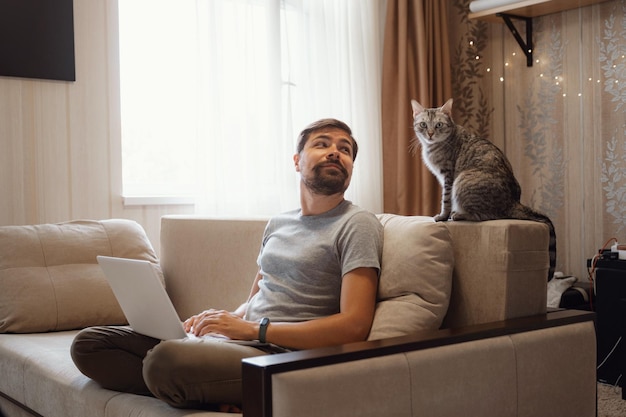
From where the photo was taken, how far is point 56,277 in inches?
110

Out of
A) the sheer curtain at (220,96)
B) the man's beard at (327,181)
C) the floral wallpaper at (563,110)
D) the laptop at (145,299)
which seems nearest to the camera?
the laptop at (145,299)

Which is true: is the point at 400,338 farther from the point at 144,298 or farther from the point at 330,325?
the point at 144,298

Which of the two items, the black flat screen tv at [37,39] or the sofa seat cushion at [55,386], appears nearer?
the sofa seat cushion at [55,386]

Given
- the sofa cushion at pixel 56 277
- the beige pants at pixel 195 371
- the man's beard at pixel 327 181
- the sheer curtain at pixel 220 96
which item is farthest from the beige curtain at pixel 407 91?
the beige pants at pixel 195 371

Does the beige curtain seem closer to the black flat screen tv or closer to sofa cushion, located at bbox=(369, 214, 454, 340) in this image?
the black flat screen tv

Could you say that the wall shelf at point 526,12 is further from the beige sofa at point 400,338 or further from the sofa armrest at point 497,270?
the sofa armrest at point 497,270

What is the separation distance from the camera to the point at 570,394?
1908mm

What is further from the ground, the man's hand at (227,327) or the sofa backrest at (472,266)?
the sofa backrest at (472,266)

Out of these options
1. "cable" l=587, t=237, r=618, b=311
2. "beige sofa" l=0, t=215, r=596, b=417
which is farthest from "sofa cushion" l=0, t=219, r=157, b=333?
"cable" l=587, t=237, r=618, b=311

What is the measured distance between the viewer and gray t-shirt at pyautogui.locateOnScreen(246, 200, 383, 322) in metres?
1.97

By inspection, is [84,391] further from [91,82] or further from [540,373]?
[91,82]

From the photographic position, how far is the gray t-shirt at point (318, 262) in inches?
77.4

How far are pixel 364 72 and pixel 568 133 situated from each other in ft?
3.88

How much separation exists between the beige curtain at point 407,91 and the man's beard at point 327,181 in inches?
85.2
